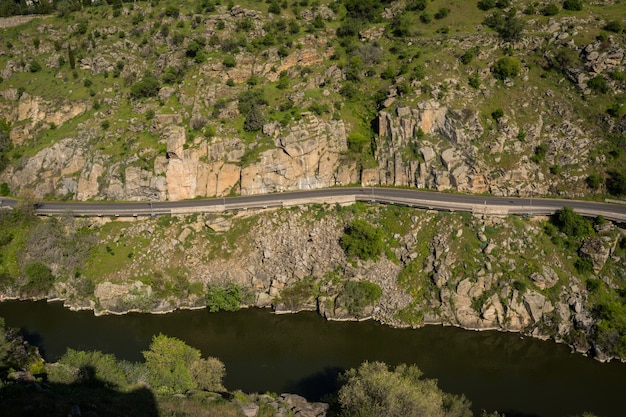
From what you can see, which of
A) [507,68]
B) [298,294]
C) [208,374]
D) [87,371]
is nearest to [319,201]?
[298,294]

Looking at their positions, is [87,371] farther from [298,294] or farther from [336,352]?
[298,294]

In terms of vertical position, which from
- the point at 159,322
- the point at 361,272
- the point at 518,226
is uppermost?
the point at 518,226

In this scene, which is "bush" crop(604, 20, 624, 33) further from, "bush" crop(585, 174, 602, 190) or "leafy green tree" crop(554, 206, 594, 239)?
"leafy green tree" crop(554, 206, 594, 239)

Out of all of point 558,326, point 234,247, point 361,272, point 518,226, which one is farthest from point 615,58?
point 234,247

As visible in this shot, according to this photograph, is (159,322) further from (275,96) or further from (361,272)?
(275,96)

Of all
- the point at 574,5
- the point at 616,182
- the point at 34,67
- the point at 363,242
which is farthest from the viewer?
the point at 34,67

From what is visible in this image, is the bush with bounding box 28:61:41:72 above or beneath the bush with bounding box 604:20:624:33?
beneath

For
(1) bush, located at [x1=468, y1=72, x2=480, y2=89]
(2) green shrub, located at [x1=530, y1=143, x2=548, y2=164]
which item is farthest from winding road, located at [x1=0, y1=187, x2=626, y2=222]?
(1) bush, located at [x1=468, y1=72, x2=480, y2=89]
